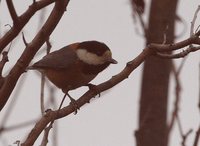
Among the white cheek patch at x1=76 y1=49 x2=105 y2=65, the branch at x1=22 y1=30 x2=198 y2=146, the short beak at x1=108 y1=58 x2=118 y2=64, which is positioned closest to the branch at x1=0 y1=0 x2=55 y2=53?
the branch at x1=22 y1=30 x2=198 y2=146

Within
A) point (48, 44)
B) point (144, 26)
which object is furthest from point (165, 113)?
point (48, 44)

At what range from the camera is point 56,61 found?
342 centimetres

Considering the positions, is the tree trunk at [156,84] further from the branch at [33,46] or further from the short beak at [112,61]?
the branch at [33,46]

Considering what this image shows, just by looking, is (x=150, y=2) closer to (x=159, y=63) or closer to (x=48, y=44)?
(x=159, y=63)

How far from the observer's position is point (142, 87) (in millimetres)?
3717

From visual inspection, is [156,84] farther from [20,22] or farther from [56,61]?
[20,22]

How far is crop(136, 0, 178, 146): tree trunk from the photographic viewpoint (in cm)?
351

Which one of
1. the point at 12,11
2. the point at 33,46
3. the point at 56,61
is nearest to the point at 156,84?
the point at 56,61

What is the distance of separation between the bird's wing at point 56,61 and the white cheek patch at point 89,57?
55mm

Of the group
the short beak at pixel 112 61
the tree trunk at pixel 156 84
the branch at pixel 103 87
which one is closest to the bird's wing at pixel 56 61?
the short beak at pixel 112 61

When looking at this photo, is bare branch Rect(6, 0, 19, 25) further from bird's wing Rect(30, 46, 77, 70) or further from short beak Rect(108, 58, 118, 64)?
bird's wing Rect(30, 46, 77, 70)

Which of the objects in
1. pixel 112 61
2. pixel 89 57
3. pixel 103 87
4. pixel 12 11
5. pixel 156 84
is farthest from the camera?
pixel 156 84

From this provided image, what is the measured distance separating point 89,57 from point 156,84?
0.55m

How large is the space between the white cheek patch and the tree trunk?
405 millimetres
